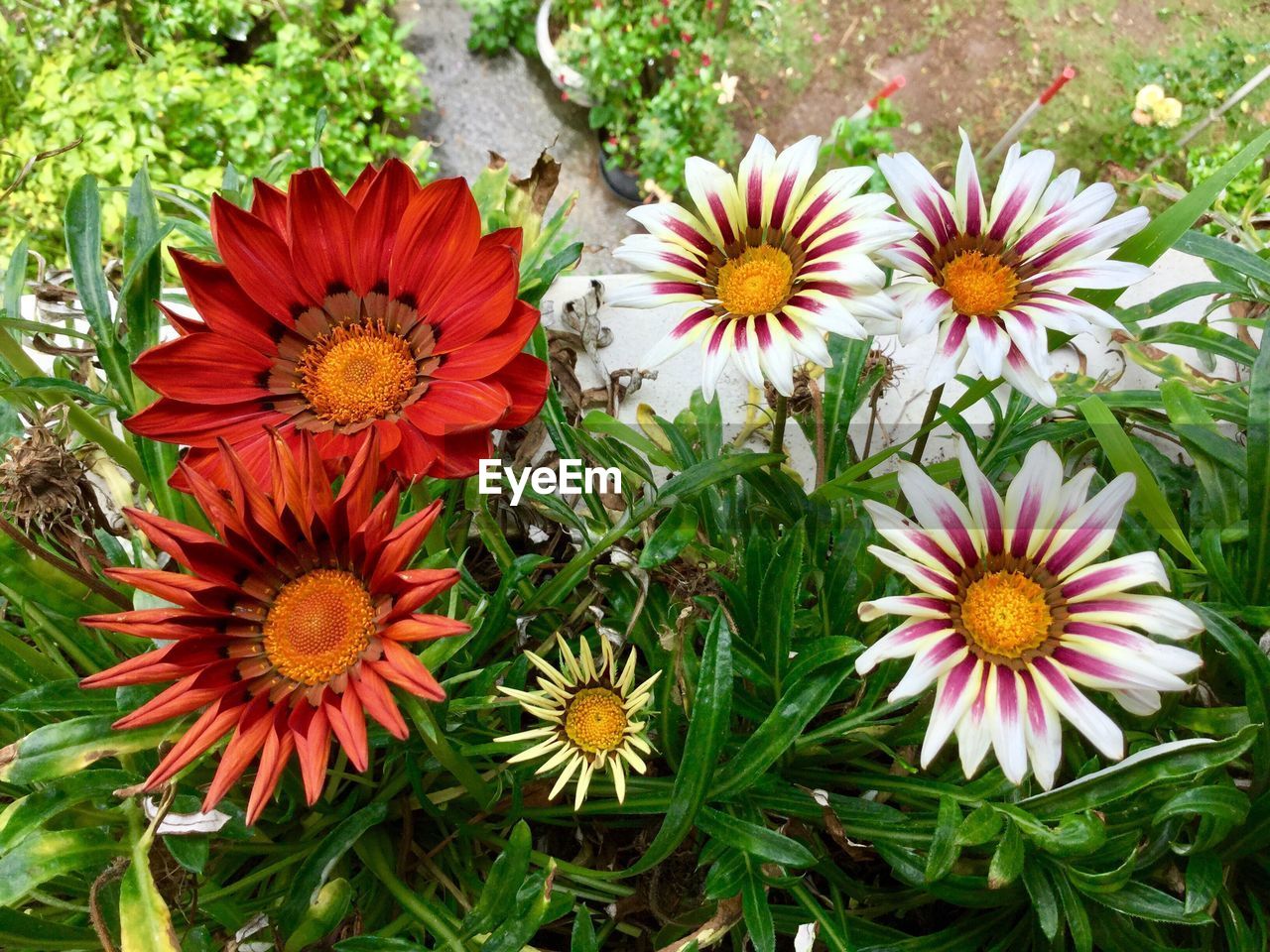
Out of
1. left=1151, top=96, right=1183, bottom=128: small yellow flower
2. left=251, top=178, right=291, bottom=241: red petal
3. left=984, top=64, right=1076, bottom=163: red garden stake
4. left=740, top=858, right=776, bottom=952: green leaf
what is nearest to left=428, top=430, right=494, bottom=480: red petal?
left=251, top=178, right=291, bottom=241: red petal

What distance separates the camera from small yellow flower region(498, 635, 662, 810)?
74 cm

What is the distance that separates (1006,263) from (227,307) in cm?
62

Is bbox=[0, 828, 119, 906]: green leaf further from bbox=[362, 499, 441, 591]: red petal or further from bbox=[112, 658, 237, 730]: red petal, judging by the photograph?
bbox=[362, 499, 441, 591]: red petal

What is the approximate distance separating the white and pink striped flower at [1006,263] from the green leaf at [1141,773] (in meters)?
0.31

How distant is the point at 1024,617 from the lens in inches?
26.4

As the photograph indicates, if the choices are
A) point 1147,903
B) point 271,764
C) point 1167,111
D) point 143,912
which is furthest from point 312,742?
point 1167,111

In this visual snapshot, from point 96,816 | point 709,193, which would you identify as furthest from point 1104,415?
point 96,816

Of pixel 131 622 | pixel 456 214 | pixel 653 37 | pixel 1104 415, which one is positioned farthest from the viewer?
pixel 653 37

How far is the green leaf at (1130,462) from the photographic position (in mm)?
783

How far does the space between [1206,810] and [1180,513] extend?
40 cm

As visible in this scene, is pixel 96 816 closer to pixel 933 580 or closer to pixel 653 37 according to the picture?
pixel 933 580

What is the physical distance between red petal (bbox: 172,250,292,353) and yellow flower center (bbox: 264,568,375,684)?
8.3 inches

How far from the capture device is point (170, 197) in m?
1.05

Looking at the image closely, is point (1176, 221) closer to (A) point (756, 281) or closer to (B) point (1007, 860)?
(A) point (756, 281)
